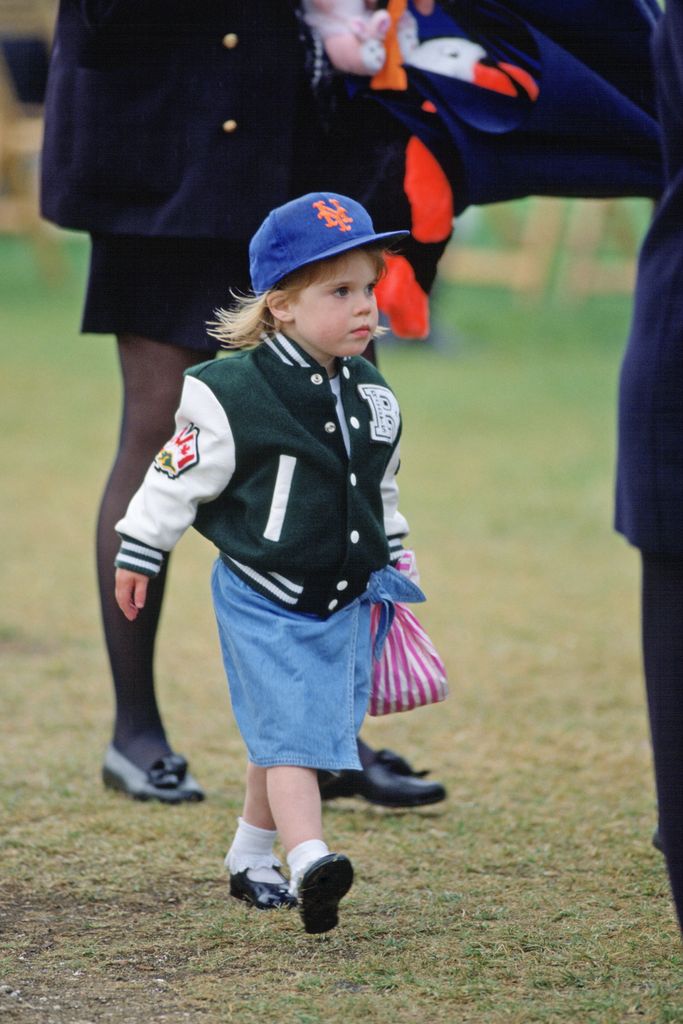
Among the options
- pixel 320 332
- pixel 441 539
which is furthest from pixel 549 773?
pixel 441 539

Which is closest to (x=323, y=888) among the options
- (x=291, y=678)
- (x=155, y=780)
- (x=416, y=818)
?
(x=291, y=678)

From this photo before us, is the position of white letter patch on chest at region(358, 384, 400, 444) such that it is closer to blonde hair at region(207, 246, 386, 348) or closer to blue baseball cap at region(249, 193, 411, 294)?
blonde hair at region(207, 246, 386, 348)

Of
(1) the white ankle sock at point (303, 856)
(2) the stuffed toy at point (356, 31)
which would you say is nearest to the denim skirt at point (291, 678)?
(1) the white ankle sock at point (303, 856)

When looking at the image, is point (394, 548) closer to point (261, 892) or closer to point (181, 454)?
point (181, 454)

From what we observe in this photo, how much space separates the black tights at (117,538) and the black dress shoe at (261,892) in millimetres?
556

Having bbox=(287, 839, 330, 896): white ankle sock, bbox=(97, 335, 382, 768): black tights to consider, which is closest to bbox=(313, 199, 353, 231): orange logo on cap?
bbox=(97, 335, 382, 768): black tights

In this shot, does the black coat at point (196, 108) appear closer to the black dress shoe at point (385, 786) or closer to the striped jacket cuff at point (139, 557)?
the striped jacket cuff at point (139, 557)

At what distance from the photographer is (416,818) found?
116 inches

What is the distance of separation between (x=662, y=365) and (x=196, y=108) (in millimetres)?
1207

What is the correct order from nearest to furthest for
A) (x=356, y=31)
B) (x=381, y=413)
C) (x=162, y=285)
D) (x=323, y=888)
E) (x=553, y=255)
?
(x=323, y=888) < (x=381, y=413) < (x=356, y=31) < (x=162, y=285) < (x=553, y=255)

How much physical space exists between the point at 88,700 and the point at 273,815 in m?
1.43

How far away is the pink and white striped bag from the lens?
2.48 meters

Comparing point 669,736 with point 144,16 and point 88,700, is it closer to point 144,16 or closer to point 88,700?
point 144,16

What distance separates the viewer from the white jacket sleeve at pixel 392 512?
2.46 meters
